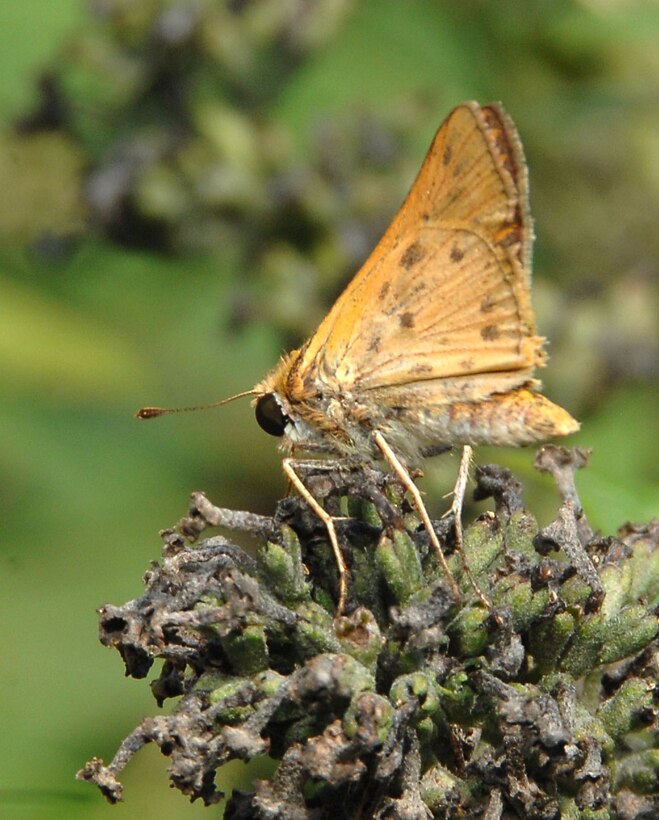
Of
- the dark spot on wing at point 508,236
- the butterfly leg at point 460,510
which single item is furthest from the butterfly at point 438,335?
the butterfly leg at point 460,510

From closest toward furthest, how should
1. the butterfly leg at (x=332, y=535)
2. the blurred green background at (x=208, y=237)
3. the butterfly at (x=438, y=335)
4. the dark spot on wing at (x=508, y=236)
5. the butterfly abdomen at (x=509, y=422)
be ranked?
the butterfly leg at (x=332, y=535) < the butterfly abdomen at (x=509, y=422) < the butterfly at (x=438, y=335) < the dark spot on wing at (x=508, y=236) < the blurred green background at (x=208, y=237)

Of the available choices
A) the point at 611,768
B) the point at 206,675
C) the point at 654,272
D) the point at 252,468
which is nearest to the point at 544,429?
the point at 611,768

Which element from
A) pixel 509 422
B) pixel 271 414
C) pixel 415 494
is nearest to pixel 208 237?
pixel 271 414

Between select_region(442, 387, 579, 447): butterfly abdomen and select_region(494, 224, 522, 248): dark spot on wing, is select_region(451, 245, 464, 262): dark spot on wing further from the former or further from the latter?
select_region(442, 387, 579, 447): butterfly abdomen

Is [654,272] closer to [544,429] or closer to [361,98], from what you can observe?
[361,98]

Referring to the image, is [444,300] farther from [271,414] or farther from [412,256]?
[271,414]

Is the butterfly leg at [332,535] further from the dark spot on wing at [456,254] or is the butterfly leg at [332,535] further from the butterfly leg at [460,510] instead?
the dark spot on wing at [456,254]
